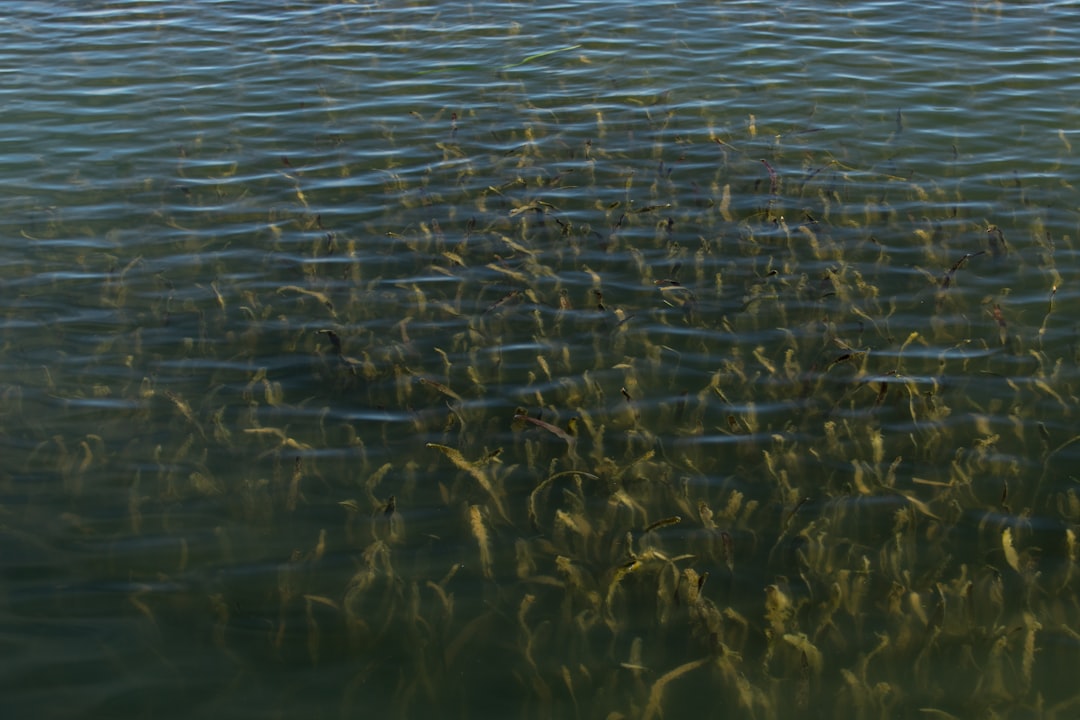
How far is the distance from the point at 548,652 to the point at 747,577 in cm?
104

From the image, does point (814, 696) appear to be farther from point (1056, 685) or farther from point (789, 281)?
point (789, 281)

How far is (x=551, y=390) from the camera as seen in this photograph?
6.21 metres

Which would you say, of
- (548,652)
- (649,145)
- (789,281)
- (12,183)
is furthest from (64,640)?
(649,145)

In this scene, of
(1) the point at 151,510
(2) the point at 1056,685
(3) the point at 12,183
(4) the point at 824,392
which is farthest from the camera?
(3) the point at 12,183

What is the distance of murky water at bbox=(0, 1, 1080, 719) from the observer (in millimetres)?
4605

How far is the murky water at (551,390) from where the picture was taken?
461cm

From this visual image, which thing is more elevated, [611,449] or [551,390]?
[551,390]

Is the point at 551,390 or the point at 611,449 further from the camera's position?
the point at 551,390

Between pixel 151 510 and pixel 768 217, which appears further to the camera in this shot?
pixel 768 217

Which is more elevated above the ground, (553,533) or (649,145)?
(649,145)

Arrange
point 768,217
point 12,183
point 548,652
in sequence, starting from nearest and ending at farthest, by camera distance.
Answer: point 548,652, point 768,217, point 12,183

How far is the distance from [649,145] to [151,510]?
5379 mm

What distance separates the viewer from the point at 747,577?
493cm

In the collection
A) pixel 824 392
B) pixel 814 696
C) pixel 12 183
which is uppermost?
pixel 12 183
